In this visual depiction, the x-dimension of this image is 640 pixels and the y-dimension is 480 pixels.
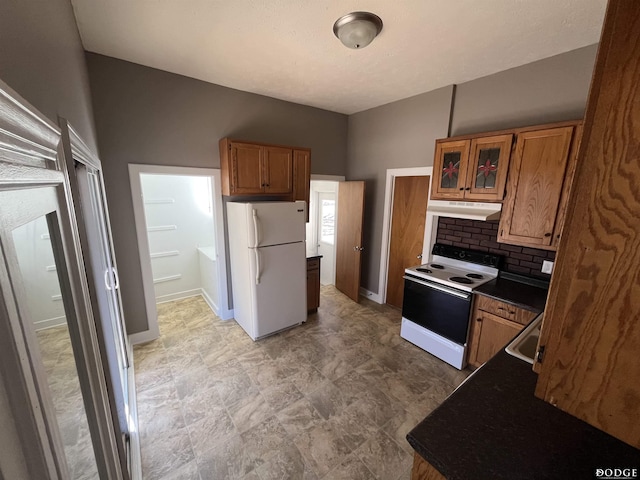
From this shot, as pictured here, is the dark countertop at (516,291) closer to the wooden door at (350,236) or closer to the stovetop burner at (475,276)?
the stovetop burner at (475,276)

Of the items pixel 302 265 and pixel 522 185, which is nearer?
pixel 522 185

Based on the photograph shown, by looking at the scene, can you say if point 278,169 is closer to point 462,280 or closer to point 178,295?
point 462,280

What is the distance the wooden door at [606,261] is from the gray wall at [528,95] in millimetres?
2264

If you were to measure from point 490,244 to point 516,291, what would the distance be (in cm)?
59

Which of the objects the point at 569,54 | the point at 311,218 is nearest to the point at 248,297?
the point at 311,218

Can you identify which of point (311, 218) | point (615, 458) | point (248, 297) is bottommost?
point (248, 297)

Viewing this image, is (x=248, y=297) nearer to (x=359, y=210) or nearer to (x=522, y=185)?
(x=359, y=210)

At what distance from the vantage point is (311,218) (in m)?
4.89

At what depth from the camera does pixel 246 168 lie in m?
2.92

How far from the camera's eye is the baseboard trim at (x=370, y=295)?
4.02 m

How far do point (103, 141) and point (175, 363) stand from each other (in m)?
2.25

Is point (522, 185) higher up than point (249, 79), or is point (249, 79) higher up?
point (249, 79)

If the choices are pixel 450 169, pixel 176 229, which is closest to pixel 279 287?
pixel 176 229

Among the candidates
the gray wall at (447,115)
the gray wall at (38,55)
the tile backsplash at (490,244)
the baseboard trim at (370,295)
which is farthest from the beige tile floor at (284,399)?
the gray wall at (38,55)
